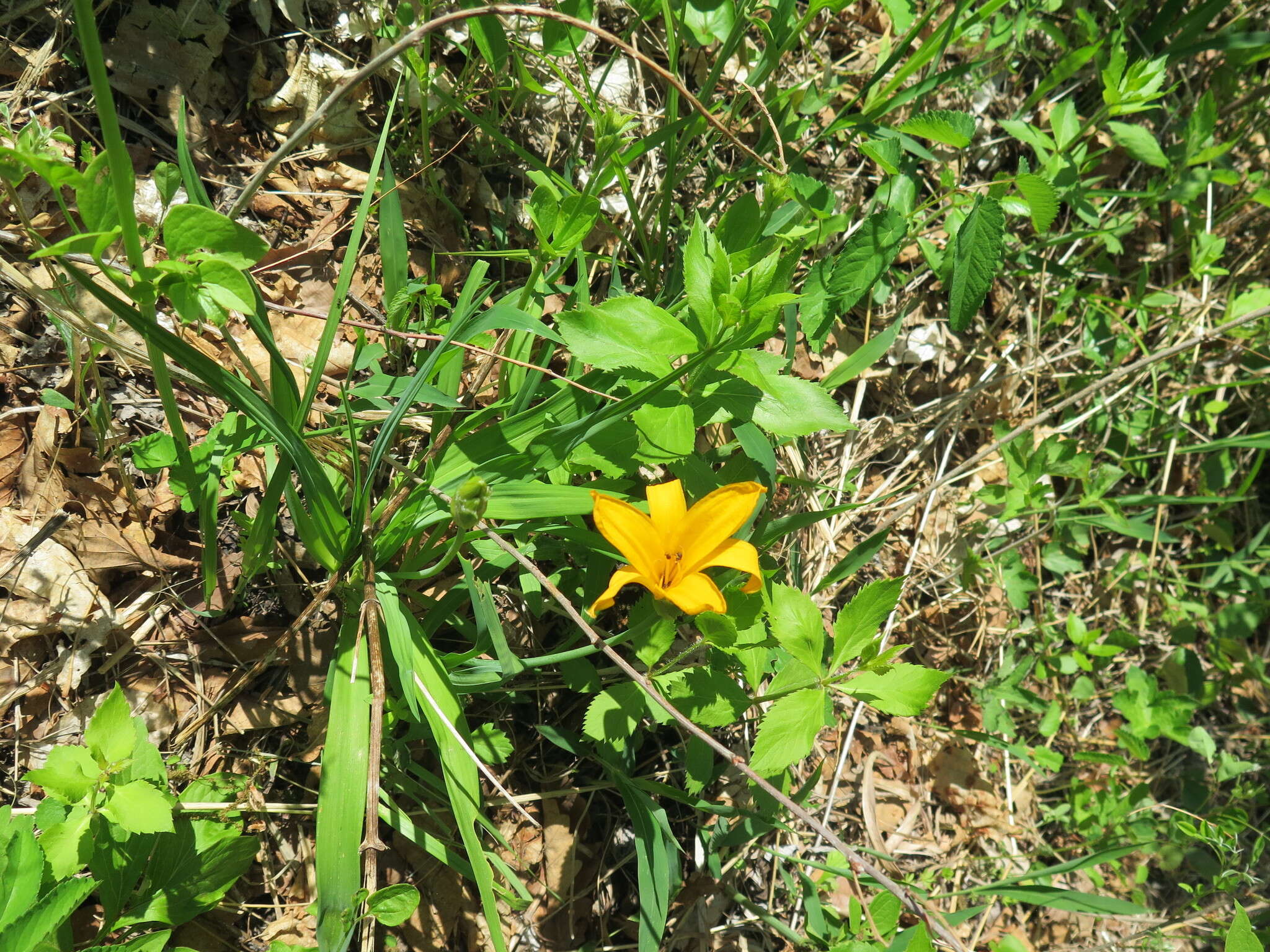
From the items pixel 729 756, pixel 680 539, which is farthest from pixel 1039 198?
pixel 729 756

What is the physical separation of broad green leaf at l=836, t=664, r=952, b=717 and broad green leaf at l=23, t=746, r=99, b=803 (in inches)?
59.3

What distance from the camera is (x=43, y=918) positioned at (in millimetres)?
1440

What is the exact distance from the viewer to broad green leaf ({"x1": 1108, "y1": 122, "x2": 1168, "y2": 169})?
3006 millimetres

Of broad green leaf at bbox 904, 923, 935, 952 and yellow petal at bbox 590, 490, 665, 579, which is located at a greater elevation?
yellow petal at bbox 590, 490, 665, 579

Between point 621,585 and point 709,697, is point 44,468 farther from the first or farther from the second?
point 709,697

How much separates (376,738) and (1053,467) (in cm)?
238

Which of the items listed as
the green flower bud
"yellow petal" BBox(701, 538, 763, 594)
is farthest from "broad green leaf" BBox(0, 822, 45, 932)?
"yellow petal" BBox(701, 538, 763, 594)

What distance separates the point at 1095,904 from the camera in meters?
2.46

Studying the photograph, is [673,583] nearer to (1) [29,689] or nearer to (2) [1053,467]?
(1) [29,689]

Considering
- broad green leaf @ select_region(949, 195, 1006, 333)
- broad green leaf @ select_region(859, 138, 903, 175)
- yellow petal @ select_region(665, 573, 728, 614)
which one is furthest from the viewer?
broad green leaf @ select_region(859, 138, 903, 175)

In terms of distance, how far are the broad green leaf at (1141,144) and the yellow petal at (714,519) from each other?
2422 millimetres

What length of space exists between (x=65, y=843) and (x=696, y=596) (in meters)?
1.27

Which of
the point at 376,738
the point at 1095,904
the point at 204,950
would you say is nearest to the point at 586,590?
the point at 376,738

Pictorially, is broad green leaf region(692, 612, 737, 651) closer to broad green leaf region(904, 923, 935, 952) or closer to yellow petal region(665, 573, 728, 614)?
yellow petal region(665, 573, 728, 614)
